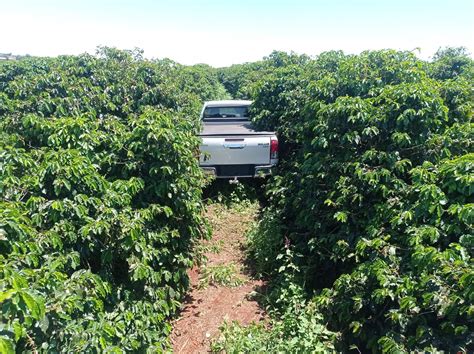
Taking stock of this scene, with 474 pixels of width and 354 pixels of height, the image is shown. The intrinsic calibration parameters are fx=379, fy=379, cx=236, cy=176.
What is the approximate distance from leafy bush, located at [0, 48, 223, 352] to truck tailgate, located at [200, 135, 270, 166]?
6.07 feet

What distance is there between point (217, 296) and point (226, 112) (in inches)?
227

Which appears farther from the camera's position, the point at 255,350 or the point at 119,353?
the point at 255,350

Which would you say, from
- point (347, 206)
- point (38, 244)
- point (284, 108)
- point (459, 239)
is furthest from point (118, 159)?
point (284, 108)

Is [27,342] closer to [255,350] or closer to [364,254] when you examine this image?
[255,350]

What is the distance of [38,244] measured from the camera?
2539 millimetres

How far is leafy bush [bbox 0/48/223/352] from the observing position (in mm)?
2141

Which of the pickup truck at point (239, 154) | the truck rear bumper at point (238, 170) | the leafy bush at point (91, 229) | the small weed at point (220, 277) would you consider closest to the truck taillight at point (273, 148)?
the pickup truck at point (239, 154)

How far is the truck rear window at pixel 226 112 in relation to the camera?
921cm

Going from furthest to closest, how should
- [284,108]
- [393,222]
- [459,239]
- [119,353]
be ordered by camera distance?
[284,108] → [393,222] → [459,239] → [119,353]

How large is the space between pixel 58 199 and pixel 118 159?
0.99 meters

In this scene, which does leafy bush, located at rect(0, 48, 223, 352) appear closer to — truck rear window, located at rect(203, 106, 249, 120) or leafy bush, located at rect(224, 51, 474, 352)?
leafy bush, located at rect(224, 51, 474, 352)

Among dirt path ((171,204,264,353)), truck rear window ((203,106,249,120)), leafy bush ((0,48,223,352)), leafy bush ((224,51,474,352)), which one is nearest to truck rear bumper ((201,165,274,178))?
leafy bush ((224,51,474,352))

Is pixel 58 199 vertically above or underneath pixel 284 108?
underneath

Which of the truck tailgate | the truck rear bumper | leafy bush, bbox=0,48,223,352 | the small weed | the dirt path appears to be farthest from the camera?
the truck rear bumper
